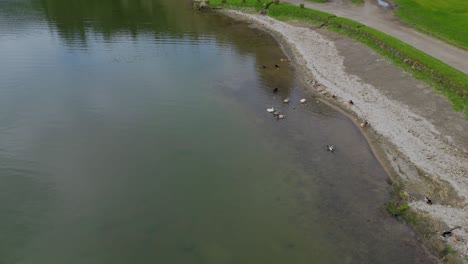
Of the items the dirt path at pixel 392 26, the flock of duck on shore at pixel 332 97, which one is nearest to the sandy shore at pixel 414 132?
the flock of duck on shore at pixel 332 97

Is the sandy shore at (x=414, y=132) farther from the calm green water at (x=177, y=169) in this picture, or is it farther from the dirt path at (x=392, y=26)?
the dirt path at (x=392, y=26)

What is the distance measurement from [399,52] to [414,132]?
1433 centimetres

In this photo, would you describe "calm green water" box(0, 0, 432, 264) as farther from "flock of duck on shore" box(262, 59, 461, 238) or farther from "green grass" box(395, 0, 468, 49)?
"green grass" box(395, 0, 468, 49)

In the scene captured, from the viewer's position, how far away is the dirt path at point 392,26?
36875mm

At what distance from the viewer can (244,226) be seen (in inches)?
803

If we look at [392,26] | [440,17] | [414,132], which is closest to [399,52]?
[392,26]

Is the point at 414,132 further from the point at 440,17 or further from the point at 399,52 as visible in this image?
the point at 440,17

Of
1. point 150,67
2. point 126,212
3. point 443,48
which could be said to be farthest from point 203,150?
point 443,48

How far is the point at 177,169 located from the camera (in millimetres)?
24828

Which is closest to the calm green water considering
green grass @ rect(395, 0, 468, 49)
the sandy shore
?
the sandy shore

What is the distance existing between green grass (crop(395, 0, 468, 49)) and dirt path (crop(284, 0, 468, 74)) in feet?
4.78

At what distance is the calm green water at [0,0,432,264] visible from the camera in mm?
19172

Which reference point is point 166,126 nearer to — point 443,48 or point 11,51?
point 11,51

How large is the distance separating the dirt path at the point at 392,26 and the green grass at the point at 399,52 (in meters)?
1.59
